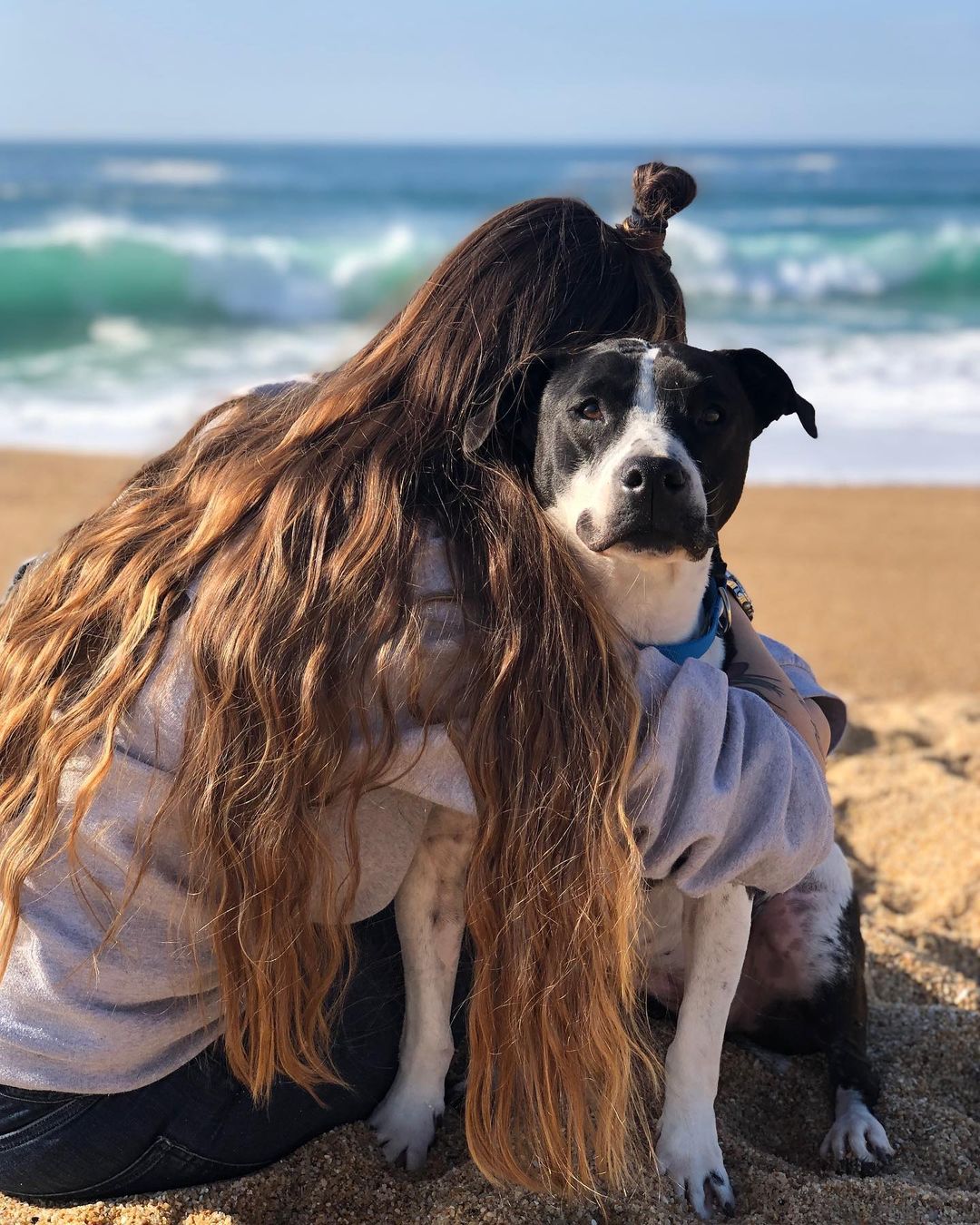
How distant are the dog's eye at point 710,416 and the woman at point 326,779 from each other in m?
0.34

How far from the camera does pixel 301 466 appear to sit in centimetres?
185

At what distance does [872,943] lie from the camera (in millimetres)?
2998

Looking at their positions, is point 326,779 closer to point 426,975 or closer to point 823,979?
point 426,975

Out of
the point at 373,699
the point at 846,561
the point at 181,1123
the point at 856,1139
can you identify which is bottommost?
the point at 846,561

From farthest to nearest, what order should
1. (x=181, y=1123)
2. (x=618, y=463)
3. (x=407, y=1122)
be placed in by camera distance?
(x=407, y=1122) < (x=618, y=463) < (x=181, y=1123)

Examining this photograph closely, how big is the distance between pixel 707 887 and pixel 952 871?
1.83 m

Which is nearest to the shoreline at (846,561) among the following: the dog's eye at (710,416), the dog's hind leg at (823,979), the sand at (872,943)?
the sand at (872,943)

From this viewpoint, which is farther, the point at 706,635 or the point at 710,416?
the point at 706,635

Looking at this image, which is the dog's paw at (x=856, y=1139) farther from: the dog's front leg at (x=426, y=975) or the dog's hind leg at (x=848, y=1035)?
the dog's front leg at (x=426, y=975)

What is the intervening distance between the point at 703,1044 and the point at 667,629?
0.69 meters

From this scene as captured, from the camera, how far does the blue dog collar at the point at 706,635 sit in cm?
221

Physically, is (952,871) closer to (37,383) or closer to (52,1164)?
(52,1164)

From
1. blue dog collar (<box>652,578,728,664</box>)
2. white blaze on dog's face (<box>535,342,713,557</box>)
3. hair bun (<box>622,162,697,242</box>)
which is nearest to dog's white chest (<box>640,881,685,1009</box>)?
blue dog collar (<box>652,578,728,664</box>)

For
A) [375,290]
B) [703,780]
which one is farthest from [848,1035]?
[375,290]
